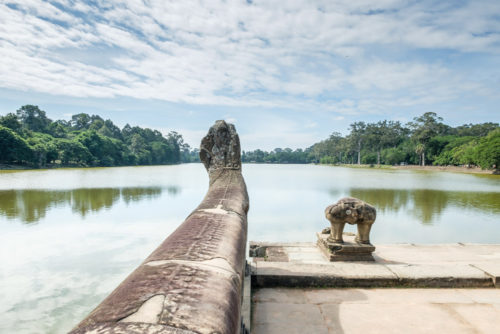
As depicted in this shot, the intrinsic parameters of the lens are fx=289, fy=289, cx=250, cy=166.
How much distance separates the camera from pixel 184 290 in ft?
2.93

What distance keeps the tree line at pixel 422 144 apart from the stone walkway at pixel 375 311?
41.8 meters

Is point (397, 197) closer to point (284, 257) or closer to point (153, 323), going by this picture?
point (284, 257)

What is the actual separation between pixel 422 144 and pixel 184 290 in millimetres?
63489

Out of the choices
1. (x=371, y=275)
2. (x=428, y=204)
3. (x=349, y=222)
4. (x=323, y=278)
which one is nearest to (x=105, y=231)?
(x=349, y=222)

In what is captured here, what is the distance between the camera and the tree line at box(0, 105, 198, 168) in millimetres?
39844

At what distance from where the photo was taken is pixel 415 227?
9.23m

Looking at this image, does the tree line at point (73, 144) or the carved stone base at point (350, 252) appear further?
the tree line at point (73, 144)

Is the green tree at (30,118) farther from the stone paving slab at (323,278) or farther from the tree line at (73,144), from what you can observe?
the stone paving slab at (323,278)

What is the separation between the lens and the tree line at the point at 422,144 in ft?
127

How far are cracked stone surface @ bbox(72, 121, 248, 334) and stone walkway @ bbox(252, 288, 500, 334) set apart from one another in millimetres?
1267

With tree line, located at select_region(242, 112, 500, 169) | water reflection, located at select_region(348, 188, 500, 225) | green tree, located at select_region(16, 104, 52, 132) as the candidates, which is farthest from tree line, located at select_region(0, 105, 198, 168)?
tree line, located at select_region(242, 112, 500, 169)

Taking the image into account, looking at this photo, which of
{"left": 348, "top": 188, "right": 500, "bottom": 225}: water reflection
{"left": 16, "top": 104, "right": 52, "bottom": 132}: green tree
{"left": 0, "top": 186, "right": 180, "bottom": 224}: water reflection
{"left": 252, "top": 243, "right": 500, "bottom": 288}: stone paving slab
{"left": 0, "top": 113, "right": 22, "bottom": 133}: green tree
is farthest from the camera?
{"left": 16, "top": 104, "right": 52, "bottom": 132}: green tree

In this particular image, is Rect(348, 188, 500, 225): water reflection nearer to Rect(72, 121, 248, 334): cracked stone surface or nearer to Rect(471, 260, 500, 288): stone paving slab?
Rect(471, 260, 500, 288): stone paving slab

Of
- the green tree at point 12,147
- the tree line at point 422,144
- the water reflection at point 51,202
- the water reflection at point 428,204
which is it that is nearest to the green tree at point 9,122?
the green tree at point 12,147
